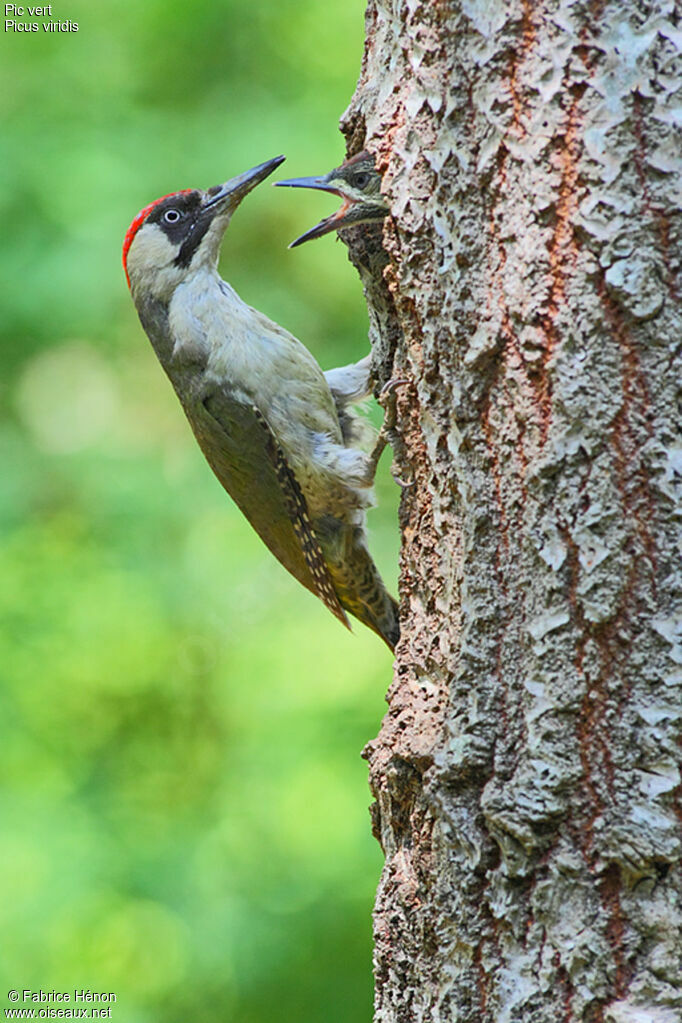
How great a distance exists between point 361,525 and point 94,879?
1930 millimetres

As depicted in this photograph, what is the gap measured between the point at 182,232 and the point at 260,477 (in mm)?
855

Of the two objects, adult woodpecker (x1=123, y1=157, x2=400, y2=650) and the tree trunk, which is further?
adult woodpecker (x1=123, y1=157, x2=400, y2=650)

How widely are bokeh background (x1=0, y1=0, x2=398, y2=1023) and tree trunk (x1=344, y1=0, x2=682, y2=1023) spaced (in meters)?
2.52

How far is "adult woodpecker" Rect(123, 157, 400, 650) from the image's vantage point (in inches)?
134

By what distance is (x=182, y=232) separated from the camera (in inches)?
139

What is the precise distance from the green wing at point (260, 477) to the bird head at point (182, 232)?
1.51ft

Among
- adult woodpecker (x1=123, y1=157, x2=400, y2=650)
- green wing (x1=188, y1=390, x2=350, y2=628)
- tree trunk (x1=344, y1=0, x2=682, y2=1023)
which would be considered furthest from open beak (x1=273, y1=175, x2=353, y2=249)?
green wing (x1=188, y1=390, x2=350, y2=628)

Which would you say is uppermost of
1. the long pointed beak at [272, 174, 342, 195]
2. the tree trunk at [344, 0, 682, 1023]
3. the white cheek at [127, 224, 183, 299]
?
the white cheek at [127, 224, 183, 299]

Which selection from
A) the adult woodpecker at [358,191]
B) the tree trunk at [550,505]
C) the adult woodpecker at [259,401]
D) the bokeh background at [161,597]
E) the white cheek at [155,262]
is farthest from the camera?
the bokeh background at [161,597]

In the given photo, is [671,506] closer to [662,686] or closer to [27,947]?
[662,686]

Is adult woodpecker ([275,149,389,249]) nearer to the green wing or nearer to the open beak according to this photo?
the open beak

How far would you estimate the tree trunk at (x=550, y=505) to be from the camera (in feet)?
5.62

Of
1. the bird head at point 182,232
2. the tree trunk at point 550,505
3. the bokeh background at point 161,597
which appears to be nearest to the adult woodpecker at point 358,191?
the tree trunk at point 550,505

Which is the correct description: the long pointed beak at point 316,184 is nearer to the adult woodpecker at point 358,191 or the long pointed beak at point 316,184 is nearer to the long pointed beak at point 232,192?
the adult woodpecker at point 358,191
